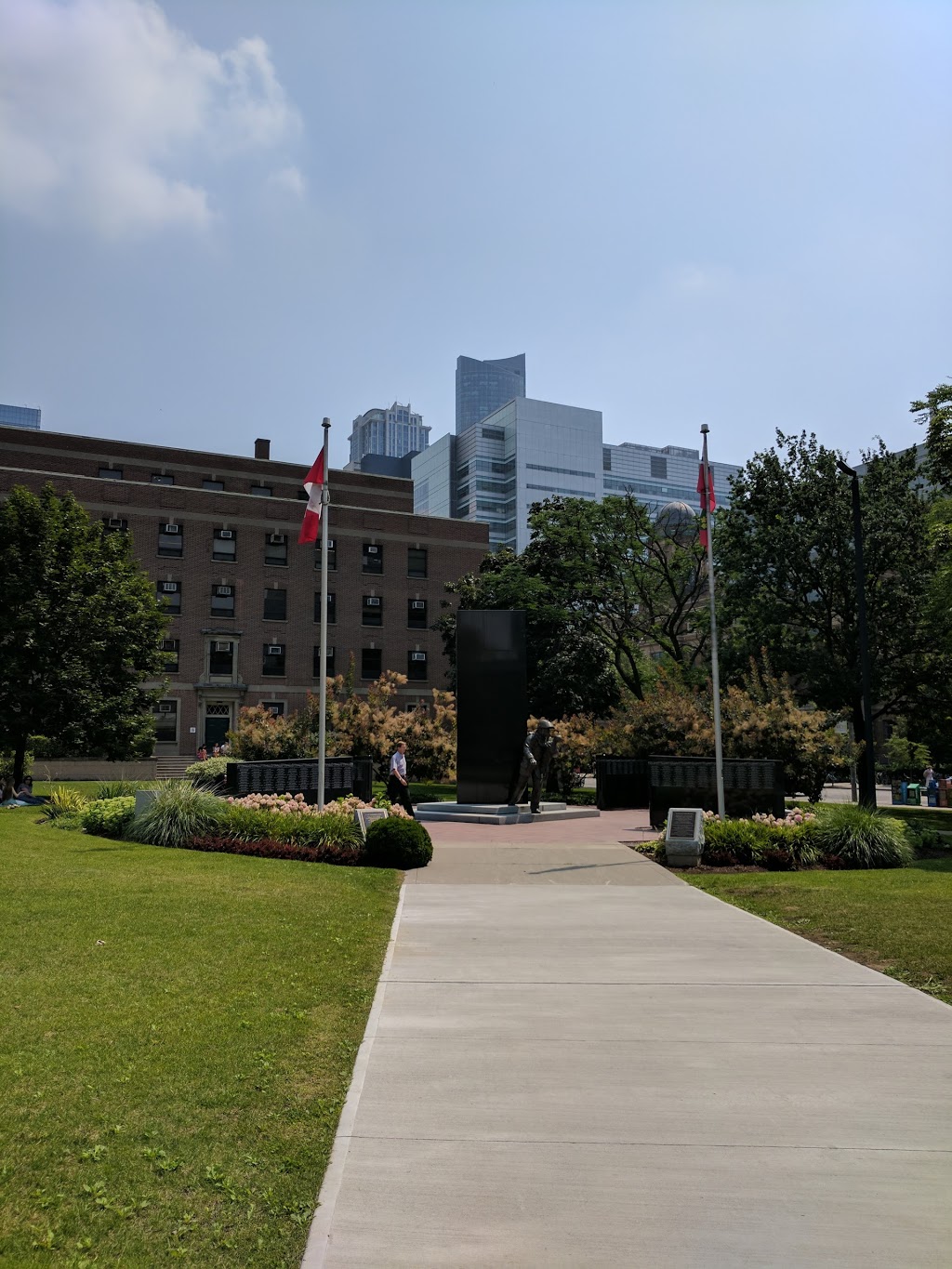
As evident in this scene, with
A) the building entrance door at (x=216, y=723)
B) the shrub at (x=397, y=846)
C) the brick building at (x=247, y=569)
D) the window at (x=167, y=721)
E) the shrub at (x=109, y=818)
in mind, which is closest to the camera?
the shrub at (x=397, y=846)

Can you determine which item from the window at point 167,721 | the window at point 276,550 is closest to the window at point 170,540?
the window at point 276,550

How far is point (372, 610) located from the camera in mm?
63062

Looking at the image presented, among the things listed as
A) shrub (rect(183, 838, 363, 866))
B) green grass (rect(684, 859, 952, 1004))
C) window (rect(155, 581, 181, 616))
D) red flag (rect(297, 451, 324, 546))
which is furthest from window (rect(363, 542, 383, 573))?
green grass (rect(684, 859, 952, 1004))

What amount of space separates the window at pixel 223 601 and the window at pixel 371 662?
346 inches

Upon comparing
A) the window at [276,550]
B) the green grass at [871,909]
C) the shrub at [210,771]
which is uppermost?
the window at [276,550]

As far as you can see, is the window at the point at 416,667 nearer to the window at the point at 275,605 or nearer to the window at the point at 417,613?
the window at the point at 417,613

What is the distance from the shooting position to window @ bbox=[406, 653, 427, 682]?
63.5m

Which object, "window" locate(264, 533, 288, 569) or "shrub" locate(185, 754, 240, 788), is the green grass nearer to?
"shrub" locate(185, 754, 240, 788)

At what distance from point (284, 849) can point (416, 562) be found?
164 feet

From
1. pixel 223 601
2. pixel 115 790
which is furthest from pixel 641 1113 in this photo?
pixel 223 601

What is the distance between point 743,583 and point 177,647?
34.7 m

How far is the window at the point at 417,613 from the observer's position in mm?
64188

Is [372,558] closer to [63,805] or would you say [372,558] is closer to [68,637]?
[68,637]

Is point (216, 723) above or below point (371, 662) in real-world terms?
below
